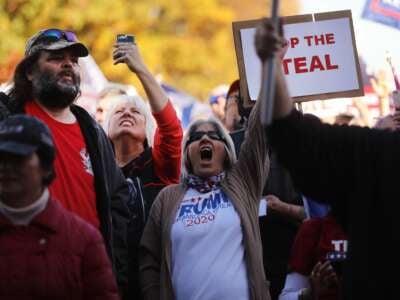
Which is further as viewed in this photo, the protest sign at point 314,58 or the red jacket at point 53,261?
the protest sign at point 314,58

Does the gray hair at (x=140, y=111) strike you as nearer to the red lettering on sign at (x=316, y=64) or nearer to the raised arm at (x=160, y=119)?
the raised arm at (x=160, y=119)

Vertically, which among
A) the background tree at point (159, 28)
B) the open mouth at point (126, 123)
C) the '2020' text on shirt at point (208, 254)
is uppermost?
the background tree at point (159, 28)

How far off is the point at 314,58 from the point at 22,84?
6.39 feet

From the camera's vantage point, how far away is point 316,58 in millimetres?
7172

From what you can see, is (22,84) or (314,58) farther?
(314,58)

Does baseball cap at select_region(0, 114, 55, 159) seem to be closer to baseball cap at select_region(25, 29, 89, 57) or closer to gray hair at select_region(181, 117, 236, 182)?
baseball cap at select_region(25, 29, 89, 57)

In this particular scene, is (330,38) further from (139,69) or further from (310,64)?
(139,69)

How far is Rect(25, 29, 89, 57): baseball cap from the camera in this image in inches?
234

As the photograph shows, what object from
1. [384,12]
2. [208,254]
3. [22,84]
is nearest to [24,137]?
[22,84]

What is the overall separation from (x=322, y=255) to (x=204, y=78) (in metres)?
22.9

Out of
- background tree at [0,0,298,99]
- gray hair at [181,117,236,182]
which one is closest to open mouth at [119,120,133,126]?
gray hair at [181,117,236,182]

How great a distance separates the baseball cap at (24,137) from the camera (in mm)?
4789

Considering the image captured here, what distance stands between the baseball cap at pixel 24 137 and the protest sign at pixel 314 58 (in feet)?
Result: 7.32

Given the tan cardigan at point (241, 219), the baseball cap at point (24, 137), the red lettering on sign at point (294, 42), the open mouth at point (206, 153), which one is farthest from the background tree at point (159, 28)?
the baseball cap at point (24, 137)
